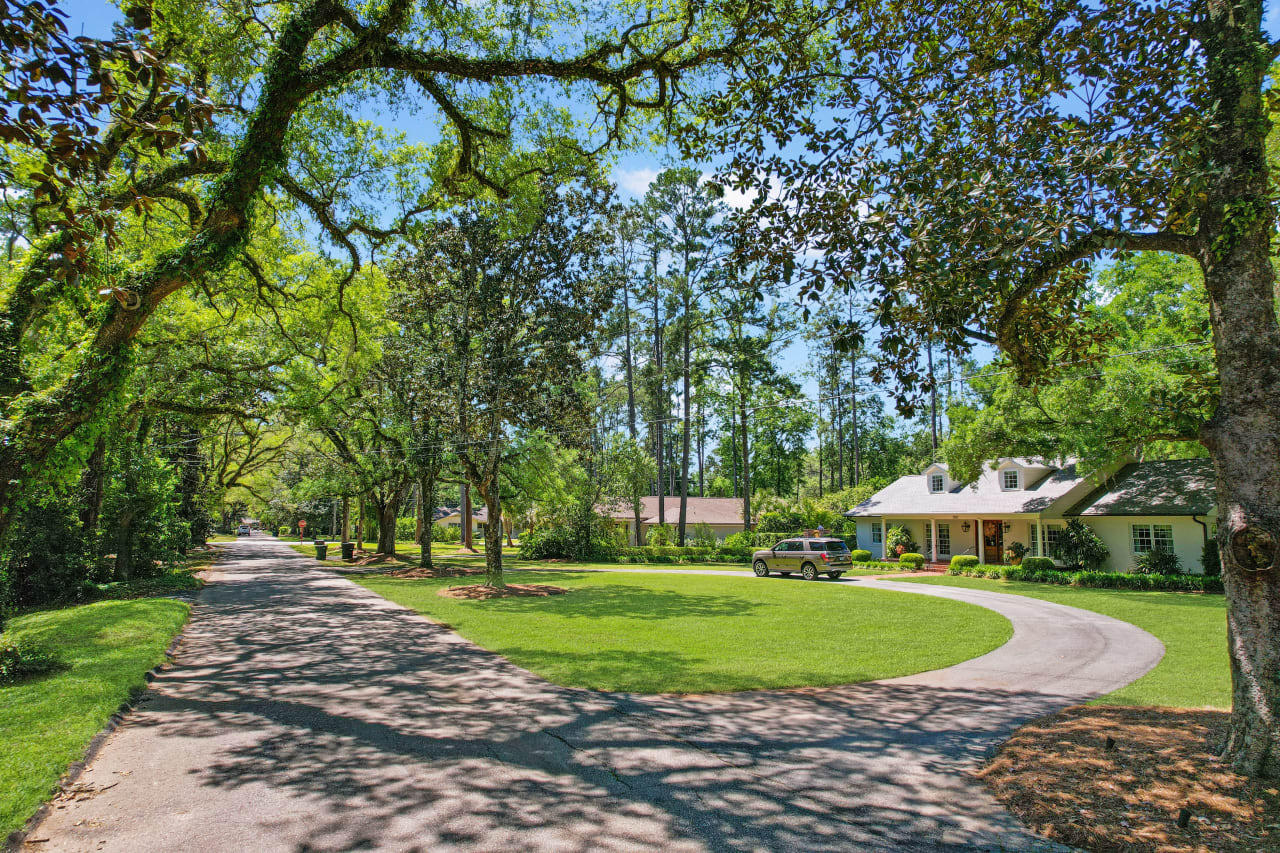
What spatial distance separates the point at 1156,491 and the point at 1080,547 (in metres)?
3.28

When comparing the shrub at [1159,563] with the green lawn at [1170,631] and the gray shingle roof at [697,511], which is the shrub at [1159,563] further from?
the gray shingle roof at [697,511]

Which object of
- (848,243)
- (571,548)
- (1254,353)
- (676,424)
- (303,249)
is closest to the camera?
(1254,353)

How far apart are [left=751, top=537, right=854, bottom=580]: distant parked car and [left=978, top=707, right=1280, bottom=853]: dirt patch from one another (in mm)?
20244

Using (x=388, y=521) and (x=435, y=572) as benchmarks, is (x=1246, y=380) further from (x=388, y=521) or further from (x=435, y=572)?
(x=388, y=521)

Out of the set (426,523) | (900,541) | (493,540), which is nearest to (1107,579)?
(900,541)

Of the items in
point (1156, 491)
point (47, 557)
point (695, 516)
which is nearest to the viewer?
point (47, 557)

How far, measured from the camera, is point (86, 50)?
2.85m

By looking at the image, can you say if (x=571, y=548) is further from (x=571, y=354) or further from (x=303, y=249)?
(x=303, y=249)

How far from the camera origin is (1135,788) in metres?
4.90

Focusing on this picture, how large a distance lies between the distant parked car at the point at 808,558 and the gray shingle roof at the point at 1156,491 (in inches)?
371

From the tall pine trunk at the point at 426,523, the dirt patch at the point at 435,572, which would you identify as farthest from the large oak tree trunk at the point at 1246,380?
the tall pine trunk at the point at 426,523

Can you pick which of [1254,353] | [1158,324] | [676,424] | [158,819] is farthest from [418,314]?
[676,424]

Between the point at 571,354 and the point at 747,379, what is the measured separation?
72.5 feet

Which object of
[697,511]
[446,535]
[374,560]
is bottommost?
[446,535]
